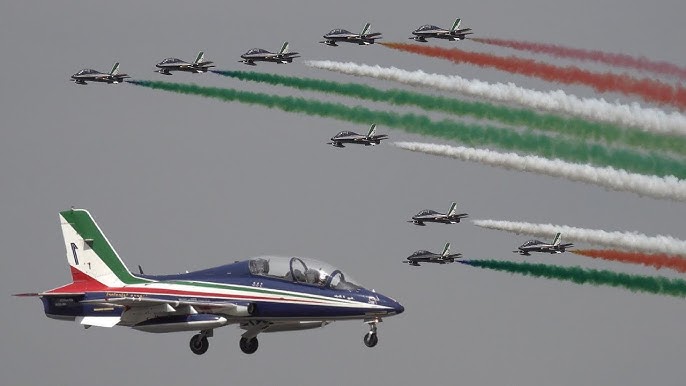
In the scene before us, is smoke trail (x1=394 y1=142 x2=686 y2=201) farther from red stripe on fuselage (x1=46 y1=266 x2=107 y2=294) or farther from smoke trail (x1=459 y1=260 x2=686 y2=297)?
red stripe on fuselage (x1=46 y1=266 x2=107 y2=294)

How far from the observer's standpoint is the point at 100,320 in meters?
120

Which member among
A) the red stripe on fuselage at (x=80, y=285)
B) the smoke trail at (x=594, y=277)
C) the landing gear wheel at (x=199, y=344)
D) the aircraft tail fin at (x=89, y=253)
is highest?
the smoke trail at (x=594, y=277)

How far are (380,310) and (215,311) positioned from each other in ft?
26.5

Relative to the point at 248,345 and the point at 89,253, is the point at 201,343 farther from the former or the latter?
the point at 89,253

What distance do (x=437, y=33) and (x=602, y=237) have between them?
610 inches

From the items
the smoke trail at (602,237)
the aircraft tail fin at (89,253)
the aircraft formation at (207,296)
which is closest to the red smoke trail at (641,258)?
the smoke trail at (602,237)

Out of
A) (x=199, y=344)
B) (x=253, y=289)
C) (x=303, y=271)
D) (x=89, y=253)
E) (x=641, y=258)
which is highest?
(x=641, y=258)

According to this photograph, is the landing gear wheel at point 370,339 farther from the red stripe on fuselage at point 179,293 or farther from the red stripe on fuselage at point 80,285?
the red stripe on fuselage at point 80,285

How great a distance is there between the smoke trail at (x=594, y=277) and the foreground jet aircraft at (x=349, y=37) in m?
13.6

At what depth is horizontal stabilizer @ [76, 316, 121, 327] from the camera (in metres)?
119

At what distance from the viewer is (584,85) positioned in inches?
5032

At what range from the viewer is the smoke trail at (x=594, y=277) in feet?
405

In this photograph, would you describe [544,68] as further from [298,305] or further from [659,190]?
[298,305]

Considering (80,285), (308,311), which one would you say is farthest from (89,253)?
(308,311)
